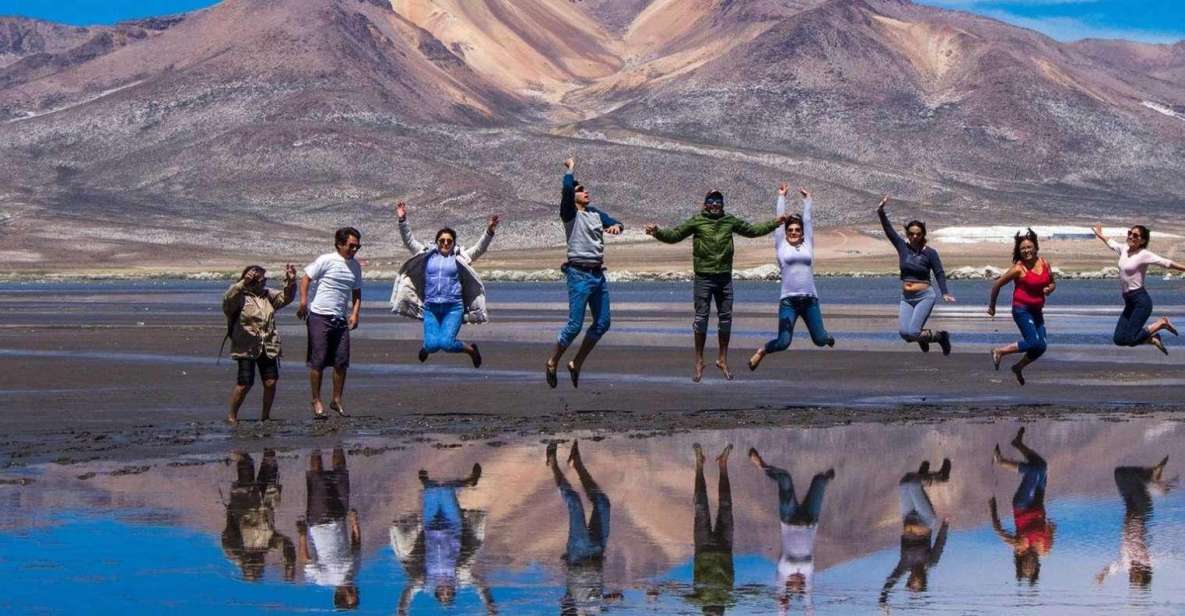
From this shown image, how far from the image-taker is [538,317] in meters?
41.6

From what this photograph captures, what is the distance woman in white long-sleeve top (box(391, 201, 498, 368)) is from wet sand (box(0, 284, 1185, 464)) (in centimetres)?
67

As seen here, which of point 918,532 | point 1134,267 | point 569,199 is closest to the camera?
point 918,532

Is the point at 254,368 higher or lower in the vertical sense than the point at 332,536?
higher

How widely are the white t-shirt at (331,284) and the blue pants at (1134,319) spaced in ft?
25.0

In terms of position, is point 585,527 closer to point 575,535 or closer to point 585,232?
point 575,535

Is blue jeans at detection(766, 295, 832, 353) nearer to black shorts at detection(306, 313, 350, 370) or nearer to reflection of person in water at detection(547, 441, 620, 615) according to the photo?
black shorts at detection(306, 313, 350, 370)

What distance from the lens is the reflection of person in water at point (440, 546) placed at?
825 cm

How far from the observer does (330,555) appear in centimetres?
905

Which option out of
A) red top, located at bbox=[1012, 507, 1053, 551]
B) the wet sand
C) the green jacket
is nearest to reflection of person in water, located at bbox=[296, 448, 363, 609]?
the wet sand

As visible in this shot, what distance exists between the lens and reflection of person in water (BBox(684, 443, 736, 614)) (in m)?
8.05

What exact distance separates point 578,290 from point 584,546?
770cm

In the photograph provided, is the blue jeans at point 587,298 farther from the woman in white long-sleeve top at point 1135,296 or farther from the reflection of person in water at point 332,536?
the woman in white long-sleeve top at point 1135,296

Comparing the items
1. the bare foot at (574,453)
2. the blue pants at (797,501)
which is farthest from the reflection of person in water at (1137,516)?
the bare foot at (574,453)

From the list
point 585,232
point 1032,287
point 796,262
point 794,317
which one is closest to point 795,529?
point 585,232
